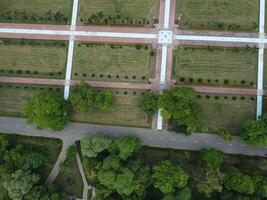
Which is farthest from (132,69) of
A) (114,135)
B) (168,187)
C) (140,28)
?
(168,187)

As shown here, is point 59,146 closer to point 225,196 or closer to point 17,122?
point 17,122

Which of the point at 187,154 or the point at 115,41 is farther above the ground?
the point at 115,41

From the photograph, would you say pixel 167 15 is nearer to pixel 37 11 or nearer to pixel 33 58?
Result: pixel 37 11

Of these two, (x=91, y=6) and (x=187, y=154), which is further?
(x=91, y=6)

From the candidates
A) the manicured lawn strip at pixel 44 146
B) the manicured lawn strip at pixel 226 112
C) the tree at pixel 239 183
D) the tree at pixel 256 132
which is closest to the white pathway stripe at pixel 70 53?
the manicured lawn strip at pixel 44 146

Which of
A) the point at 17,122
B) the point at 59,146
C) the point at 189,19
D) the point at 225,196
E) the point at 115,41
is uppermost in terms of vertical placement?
the point at 189,19

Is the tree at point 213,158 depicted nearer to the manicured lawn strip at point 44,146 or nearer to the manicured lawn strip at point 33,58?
the manicured lawn strip at point 44,146
